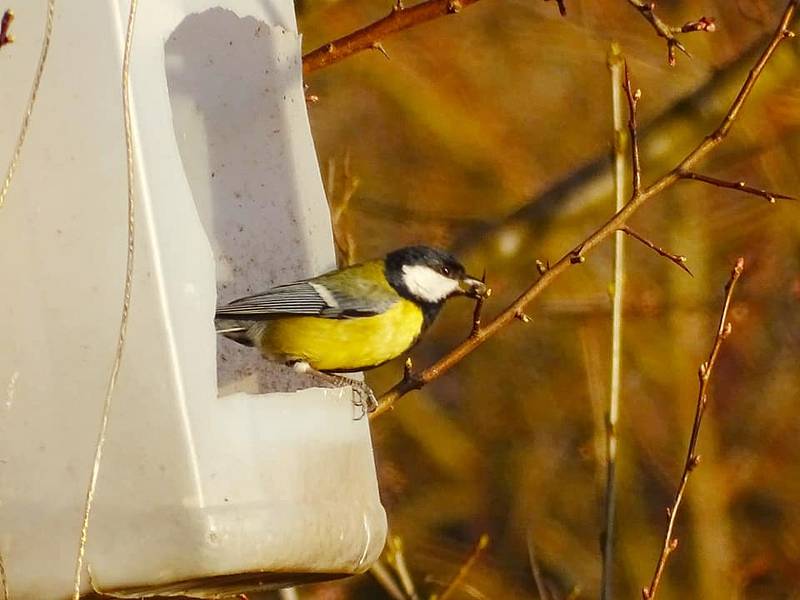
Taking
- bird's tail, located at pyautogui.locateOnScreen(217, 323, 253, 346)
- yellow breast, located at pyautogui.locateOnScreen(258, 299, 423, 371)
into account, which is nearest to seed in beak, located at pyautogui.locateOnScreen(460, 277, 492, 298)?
yellow breast, located at pyautogui.locateOnScreen(258, 299, 423, 371)

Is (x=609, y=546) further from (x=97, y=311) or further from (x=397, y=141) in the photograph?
(x=397, y=141)

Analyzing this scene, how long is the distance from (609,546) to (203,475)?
1.20 metres

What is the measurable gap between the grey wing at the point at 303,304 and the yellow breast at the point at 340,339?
22 millimetres

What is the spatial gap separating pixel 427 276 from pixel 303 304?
513mm

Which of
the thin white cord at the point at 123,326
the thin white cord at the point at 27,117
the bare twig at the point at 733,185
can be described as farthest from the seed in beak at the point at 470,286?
the thin white cord at the point at 27,117

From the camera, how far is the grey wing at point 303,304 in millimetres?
3338

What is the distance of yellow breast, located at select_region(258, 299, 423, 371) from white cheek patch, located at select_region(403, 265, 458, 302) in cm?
13

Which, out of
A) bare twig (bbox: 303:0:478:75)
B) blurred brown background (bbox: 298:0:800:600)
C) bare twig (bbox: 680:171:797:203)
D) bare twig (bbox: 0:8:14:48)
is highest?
bare twig (bbox: 0:8:14:48)

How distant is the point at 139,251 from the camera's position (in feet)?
9.04

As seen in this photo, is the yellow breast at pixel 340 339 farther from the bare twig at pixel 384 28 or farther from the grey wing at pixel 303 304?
the bare twig at pixel 384 28

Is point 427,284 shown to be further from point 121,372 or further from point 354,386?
point 121,372

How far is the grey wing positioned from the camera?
334cm

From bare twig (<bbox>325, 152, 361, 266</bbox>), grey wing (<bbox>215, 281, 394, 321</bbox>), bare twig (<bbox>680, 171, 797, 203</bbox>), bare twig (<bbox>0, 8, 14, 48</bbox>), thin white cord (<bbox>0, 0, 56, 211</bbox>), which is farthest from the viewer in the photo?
bare twig (<bbox>325, 152, 361, 266</bbox>)

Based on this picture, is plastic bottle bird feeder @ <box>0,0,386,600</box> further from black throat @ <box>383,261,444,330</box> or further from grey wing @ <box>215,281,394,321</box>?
black throat @ <box>383,261,444,330</box>
